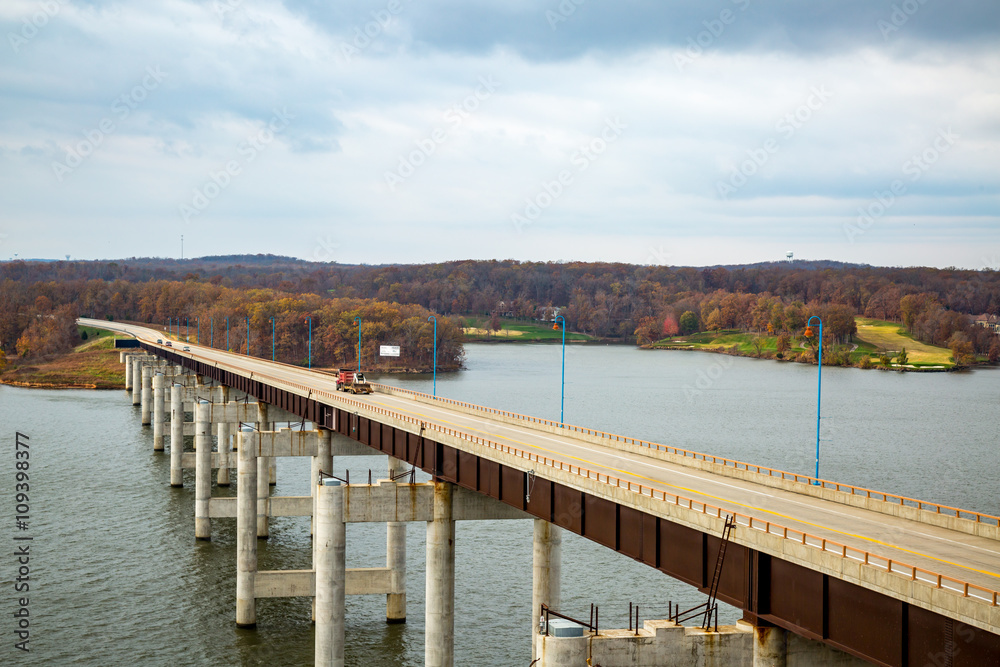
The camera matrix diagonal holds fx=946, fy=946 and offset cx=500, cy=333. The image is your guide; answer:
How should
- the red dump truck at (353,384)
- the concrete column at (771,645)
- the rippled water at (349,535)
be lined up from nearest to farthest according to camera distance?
the concrete column at (771,645)
the rippled water at (349,535)
the red dump truck at (353,384)

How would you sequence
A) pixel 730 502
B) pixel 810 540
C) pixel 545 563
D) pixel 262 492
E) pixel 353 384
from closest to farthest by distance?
1. pixel 810 540
2. pixel 730 502
3. pixel 545 563
4. pixel 262 492
5. pixel 353 384

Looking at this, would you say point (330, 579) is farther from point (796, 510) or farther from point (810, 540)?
point (810, 540)

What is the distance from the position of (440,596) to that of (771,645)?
678 inches

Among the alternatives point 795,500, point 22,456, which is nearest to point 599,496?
point 795,500

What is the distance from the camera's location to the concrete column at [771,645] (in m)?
23.3

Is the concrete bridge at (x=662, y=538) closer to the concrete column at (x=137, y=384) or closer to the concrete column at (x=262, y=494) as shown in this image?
the concrete column at (x=262, y=494)

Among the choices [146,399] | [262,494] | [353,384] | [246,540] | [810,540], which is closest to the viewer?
[810,540]

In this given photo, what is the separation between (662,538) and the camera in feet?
89.7

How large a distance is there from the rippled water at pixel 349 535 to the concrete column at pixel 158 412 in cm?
308

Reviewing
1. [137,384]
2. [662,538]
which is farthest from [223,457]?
[137,384]

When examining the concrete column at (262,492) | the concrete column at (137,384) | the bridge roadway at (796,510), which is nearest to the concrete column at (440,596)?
the bridge roadway at (796,510)

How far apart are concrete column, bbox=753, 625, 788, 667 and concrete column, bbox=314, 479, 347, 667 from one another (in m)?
19.6

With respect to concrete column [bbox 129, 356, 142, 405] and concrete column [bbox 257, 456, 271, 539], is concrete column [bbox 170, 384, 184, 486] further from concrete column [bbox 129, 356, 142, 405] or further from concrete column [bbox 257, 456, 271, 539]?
concrete column [bbox 129, 356, 142, 405]

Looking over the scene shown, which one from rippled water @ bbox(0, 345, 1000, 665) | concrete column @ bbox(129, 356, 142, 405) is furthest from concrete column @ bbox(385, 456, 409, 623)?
concrete column @ bbox(129, 356, 142, 405)
